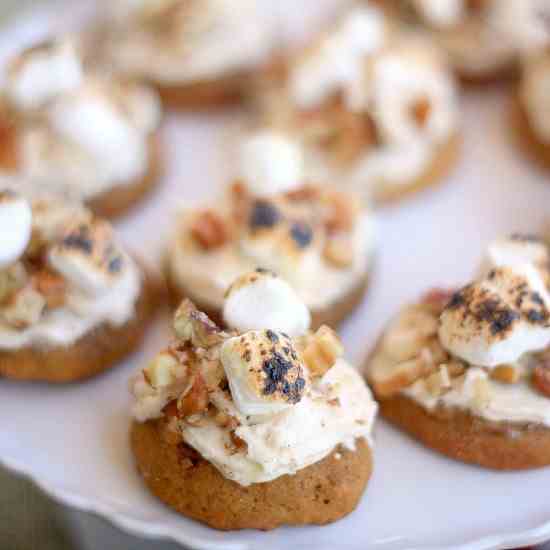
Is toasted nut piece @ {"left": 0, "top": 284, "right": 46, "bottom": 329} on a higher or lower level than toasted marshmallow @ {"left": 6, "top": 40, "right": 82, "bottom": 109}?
lower

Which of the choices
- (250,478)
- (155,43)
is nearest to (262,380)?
(250,478)

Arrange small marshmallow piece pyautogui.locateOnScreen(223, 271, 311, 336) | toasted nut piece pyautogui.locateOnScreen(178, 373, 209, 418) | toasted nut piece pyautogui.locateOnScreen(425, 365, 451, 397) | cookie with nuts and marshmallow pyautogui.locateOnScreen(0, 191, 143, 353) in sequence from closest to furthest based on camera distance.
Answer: toasted nut piece pyautogui.locateOnScreen(178, 373, 209, 418), small marshmallow piece pyautogui.locateOnScreen(223, 271, 311, 336), toasted nut piece pyautogui.locateOnScreen(425, 365, 451, 397), cookie with nuts and marshmallow pyautogui.locateOnScreen(0, 191, 143, 353)

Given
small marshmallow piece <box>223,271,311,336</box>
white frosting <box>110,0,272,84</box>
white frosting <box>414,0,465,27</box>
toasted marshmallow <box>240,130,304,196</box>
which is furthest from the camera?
white frosting <box>110,0,272,84</box>

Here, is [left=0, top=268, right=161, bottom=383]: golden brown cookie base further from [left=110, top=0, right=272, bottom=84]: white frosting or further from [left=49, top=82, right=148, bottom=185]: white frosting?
[left=110, top=0, right=272, bottom=84]: white frosting

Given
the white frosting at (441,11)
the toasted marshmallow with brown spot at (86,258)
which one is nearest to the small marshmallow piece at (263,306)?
the toasted marshmallow with brown spot at (86,258)

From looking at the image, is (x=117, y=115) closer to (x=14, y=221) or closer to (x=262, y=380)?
(x=14, y=221)

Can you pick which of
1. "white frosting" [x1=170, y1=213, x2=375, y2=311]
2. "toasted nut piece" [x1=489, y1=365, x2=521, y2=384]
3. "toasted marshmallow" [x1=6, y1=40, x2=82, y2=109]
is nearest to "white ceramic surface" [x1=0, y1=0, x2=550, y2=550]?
"white frosting" [x1=170, y1=213, x2=375, y2=311]

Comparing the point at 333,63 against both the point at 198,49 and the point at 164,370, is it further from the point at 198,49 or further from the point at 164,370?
the point at 164,370
